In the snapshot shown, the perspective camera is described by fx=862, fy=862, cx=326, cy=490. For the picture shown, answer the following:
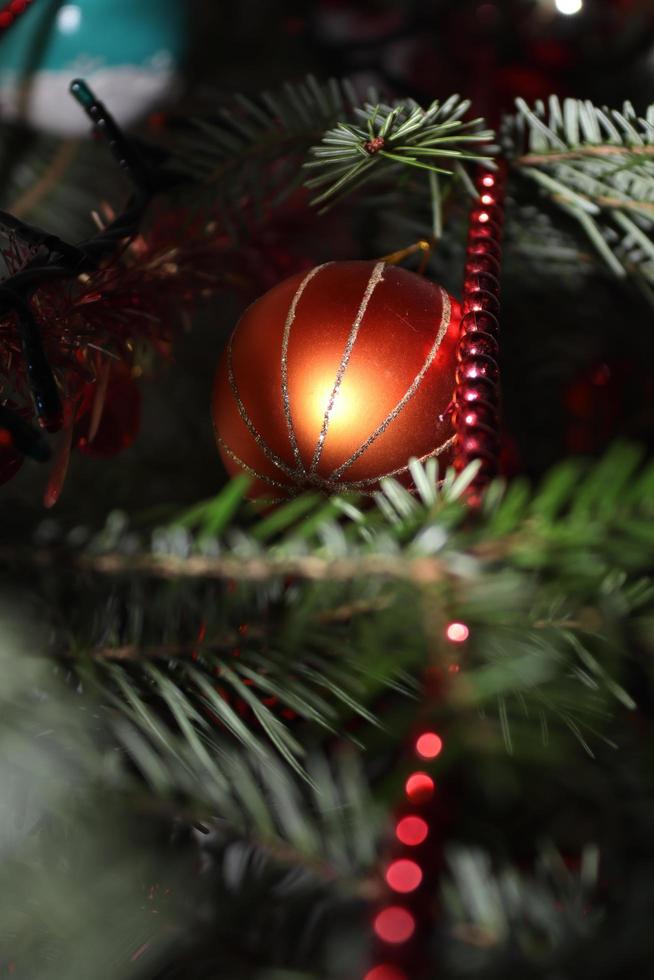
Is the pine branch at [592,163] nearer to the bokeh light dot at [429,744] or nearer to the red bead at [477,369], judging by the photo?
the red bead at [477,369]

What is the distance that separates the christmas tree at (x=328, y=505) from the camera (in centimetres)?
28

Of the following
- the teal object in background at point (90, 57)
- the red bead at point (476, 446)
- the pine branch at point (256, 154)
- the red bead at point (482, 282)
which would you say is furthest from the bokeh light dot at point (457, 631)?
the teal object in background at point (90, 57)

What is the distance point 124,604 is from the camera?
1.29 feet

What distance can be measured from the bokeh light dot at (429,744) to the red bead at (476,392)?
18 cm

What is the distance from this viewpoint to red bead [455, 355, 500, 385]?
0.42 metres

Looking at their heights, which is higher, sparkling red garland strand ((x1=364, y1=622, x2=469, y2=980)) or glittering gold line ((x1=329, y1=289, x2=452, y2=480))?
glittering gold line ((x1=329, y1=289, x2=452, y2=480))

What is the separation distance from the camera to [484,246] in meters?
0.46

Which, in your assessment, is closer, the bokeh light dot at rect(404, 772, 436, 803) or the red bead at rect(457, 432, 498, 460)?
the bokeh light dot at rect(404, 772, 436, 803)

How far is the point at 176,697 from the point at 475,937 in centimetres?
15

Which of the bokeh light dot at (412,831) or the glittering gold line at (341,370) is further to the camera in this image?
the glittering gold line at (341,370)

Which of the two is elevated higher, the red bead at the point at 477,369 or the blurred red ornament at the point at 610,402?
the red bead at the point at 477,369

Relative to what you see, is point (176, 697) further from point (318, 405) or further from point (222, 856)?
point (318, 405)

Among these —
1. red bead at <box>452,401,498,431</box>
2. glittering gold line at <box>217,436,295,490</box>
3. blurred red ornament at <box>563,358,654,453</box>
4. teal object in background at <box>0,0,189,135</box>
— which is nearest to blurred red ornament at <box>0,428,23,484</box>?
glittering gold line at <box>217,436,295,490</box>

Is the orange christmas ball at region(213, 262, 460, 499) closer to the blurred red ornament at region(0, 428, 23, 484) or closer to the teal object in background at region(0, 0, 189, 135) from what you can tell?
the blurred red ornament at region(0, 428, 23, 484)
